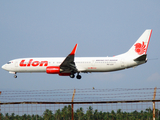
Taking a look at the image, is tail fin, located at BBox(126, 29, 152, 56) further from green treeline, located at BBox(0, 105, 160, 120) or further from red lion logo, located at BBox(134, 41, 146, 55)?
green treeline, located at BBox(0, 105, 160, 120)

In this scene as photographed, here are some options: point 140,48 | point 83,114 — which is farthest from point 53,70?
point 83,114

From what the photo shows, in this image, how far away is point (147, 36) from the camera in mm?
45656

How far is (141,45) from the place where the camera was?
45.4 meters

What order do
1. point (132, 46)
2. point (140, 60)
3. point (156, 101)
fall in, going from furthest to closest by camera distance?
point (132, 46), point (140, 60), point (156, 101)

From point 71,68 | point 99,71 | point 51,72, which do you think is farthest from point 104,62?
point 51,72

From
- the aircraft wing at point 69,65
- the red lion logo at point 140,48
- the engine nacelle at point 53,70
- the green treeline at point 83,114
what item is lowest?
the green treeline at point 83,114

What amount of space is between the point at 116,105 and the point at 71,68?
87.9ft

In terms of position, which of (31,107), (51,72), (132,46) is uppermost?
(132,46)

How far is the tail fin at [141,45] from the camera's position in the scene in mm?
44938

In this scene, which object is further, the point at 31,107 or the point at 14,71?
the point at 14,71

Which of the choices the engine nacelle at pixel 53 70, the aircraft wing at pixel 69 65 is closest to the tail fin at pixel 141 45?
the aircraft wing at pixel 69 65

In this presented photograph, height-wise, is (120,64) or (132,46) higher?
(132,46)

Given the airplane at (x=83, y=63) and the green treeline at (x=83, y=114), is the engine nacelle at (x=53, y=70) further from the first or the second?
the green treeline at (x=83, y=114)

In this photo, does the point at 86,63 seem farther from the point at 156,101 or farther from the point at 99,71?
the point at 156,101
